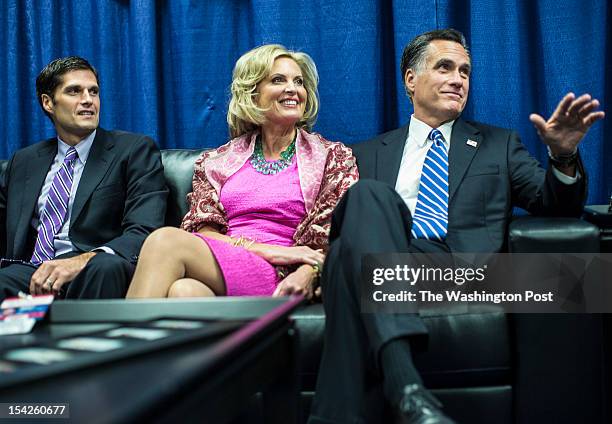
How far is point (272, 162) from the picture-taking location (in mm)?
2209

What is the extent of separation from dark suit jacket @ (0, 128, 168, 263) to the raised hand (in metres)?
1.19

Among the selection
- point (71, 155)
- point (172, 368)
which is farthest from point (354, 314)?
point (71, 155)

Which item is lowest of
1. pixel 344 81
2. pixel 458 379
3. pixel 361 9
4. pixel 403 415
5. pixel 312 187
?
pixel 458 379

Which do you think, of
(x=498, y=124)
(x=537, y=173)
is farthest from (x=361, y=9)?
(x=537, y=173)

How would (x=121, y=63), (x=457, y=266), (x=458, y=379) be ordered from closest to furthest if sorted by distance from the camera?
(x=458, y=379) < (x=457, y=266) < (x=121, y=63)

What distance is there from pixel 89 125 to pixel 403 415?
5.26ft

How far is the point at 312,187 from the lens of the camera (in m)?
2.08

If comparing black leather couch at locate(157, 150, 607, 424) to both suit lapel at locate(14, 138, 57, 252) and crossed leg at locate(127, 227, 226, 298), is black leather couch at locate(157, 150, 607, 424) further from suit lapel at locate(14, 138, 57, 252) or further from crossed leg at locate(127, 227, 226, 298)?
suit lapel at locate(14, 138, 57, 252)

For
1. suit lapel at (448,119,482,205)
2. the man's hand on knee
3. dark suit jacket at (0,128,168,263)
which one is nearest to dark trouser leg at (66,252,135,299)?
the man's hand on knee

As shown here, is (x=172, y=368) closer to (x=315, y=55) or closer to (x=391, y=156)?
(x=391, y=156)

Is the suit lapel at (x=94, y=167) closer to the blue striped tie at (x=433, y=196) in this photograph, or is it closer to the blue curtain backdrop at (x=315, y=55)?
the blue curtain backdrop at (x=315, y=55)

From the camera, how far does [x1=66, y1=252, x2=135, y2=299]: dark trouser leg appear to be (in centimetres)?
185

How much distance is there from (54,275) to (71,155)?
0.56 m

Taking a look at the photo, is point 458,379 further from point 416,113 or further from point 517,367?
point 416,113
